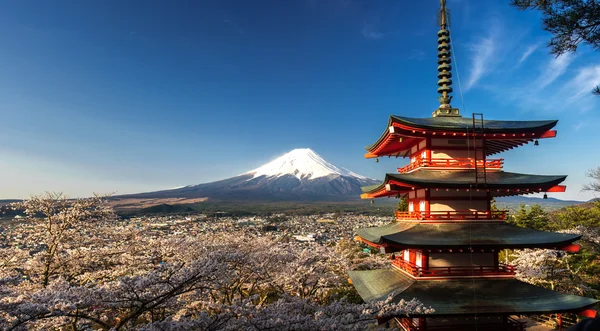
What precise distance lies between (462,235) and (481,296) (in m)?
1.88

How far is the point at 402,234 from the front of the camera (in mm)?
10891

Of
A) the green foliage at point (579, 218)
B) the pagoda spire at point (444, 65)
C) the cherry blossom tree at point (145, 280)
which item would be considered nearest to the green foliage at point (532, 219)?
the green foliage at point (579, 218)

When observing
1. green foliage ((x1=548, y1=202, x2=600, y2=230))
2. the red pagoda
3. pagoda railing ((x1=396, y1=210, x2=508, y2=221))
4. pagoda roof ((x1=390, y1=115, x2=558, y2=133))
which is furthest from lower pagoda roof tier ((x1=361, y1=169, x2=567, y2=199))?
green foliage ((x1=548, y1=202, x2=600, y2=230))

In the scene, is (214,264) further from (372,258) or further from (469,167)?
(372,258)

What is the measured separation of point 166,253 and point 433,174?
39.8 ft

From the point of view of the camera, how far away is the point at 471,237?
1037 cm

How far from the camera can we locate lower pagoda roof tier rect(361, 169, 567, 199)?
1052 centimetres

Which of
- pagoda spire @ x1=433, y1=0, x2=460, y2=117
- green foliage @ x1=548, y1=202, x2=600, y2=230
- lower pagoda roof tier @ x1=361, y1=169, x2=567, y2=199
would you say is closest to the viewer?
lower pagoda roof tier @ x1=361, y1=169, x2=567, y2=199

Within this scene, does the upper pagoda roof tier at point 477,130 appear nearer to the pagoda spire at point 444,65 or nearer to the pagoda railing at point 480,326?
the pagoda spire at point 444,65

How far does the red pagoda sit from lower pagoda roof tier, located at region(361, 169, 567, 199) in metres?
0.03

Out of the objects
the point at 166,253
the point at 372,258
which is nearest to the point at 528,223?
the point at 372,258

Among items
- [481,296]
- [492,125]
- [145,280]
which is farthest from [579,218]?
[145,280]

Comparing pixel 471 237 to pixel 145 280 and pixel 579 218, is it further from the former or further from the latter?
pixel 579 218

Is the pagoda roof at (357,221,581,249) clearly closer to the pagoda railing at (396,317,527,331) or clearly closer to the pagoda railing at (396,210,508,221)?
the pagoda railing at (396,210,508,221)
